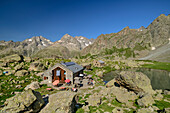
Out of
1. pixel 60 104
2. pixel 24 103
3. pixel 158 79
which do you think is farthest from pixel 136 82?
pixel 158 79

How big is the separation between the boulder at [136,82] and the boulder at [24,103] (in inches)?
909

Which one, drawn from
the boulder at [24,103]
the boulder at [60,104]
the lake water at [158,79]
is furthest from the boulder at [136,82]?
the boulder at [24,103]

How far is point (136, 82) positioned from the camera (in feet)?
85.4

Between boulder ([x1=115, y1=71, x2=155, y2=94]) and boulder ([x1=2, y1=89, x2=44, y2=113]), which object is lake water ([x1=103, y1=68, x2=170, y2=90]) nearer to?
boulder ([x1=115, y1=71, x2=155, y2=94])

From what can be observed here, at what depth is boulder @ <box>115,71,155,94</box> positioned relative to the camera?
84.0 feet

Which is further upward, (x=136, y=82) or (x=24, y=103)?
(x=24, y=103)

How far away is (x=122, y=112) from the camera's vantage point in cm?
1606

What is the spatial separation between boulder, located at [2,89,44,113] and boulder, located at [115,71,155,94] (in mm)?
23078

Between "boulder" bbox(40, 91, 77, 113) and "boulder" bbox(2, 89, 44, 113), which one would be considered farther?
"boulder" bbox(40, 91, 77, 113)

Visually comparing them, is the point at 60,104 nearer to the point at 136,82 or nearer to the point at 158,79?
the point at 136,82

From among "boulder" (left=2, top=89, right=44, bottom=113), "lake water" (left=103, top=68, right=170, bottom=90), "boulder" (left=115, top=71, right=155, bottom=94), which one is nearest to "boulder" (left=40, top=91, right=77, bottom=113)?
"boulder" (left=2, top=89, right=44, bottom=113)

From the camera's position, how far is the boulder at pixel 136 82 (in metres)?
25.6

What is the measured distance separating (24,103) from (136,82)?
2618cm

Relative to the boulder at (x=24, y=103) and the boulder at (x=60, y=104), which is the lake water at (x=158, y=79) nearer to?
the boulder at (x=60, y=104)
